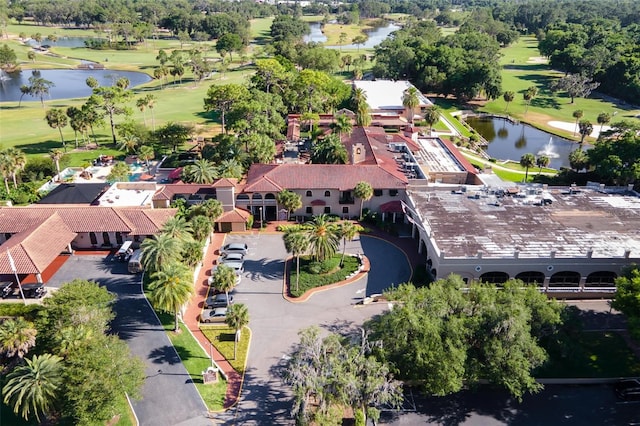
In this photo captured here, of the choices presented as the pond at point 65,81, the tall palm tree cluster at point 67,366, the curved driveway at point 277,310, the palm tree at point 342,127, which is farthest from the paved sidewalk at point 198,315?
the pond at point 65,81

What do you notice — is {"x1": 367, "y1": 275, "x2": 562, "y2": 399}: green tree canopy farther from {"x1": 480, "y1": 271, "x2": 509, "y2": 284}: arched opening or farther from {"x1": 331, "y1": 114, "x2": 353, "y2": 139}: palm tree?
{"x1": 331, "y1": 114, "x2": 353, "y2": 139}: palm tree

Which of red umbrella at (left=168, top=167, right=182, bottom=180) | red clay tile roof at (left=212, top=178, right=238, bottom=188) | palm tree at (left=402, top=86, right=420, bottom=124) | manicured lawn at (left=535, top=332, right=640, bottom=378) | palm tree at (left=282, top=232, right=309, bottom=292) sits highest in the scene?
palm tree at (left=402, top=86, right=420, bottom=124)

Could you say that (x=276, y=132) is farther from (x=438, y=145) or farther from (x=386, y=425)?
(x=386, y=425)

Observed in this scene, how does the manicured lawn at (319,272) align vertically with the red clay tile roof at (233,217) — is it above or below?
below

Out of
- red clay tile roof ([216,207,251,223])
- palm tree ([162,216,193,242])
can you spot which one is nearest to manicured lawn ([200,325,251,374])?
palm tree ([162,216,193,242])

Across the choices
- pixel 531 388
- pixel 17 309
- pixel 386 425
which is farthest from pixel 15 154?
pixel 531 388

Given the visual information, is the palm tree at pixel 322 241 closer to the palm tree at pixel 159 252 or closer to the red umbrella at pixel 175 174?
the palm tree at pixel 159 252
